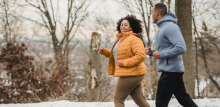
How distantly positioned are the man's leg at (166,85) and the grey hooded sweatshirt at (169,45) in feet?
0.26

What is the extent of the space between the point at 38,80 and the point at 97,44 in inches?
146

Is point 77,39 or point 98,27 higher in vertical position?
point 98,27

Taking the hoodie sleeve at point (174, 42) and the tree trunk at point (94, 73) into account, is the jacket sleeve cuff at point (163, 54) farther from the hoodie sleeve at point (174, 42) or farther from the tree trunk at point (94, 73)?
the tree trunk at point (94, 73)

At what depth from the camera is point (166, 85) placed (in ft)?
7.70

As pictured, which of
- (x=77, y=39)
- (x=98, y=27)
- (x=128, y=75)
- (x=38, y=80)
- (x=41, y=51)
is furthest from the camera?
(x=98, y=27)

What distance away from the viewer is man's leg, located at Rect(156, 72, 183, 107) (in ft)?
7.64

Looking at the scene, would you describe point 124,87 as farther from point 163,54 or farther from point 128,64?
point 163,54

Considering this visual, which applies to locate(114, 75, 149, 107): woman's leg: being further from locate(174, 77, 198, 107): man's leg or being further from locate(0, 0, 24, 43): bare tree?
locate(0, 0, 24, 43): bare tree

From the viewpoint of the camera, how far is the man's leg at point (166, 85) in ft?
7.64

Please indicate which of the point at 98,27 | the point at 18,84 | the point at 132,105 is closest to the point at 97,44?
the point at 132,105

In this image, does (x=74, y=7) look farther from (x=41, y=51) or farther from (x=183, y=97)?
(x=183, y=97)

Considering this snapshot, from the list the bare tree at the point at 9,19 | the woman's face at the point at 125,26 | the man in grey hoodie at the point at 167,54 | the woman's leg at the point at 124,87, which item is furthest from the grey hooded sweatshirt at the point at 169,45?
the bare tree at the point at 9,19

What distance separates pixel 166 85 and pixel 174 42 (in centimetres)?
59

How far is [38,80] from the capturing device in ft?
25.8
